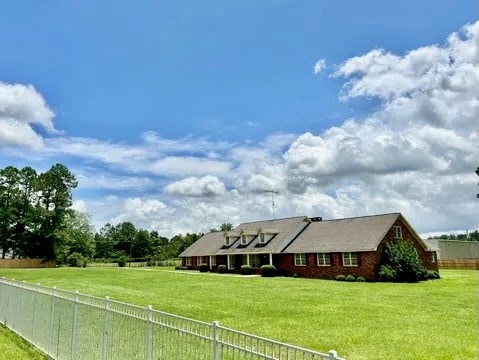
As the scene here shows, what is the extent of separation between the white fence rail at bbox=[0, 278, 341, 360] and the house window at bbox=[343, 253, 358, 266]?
27.3m

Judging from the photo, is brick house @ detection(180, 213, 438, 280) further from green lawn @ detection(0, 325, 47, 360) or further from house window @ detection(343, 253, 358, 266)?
green lawn @ detection(0, 325, 47, 360)

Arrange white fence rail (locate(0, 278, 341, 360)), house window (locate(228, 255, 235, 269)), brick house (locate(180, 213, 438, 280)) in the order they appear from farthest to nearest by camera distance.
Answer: house window (locate(228, 255, 235, 269)) → brick house (locate(180, 213, 438, 280)) → white fence rail (locate(0, 278, 341, 360))

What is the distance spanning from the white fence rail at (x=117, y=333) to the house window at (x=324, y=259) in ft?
92.7

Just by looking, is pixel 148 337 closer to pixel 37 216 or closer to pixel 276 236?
pixel 276 236

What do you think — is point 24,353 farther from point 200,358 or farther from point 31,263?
point 31,263

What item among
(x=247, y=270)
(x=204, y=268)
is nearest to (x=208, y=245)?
(x=204, y=268)

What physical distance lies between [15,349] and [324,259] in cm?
2993

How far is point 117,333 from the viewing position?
25.6ft

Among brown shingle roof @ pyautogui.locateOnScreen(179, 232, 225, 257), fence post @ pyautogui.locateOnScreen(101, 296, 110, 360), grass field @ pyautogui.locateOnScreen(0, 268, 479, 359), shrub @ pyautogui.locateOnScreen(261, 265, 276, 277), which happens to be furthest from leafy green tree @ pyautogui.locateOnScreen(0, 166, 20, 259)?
fence post @ pyautogui.locateOnScreen(101, 296, 110, 360)

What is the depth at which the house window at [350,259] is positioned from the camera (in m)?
35.8

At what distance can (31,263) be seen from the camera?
2606 inches

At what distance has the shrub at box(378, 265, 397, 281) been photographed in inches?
1323

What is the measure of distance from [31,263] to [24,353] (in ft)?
202

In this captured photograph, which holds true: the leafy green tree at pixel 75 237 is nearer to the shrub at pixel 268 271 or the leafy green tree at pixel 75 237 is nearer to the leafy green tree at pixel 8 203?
the leafy green tree at pixel 8 203
